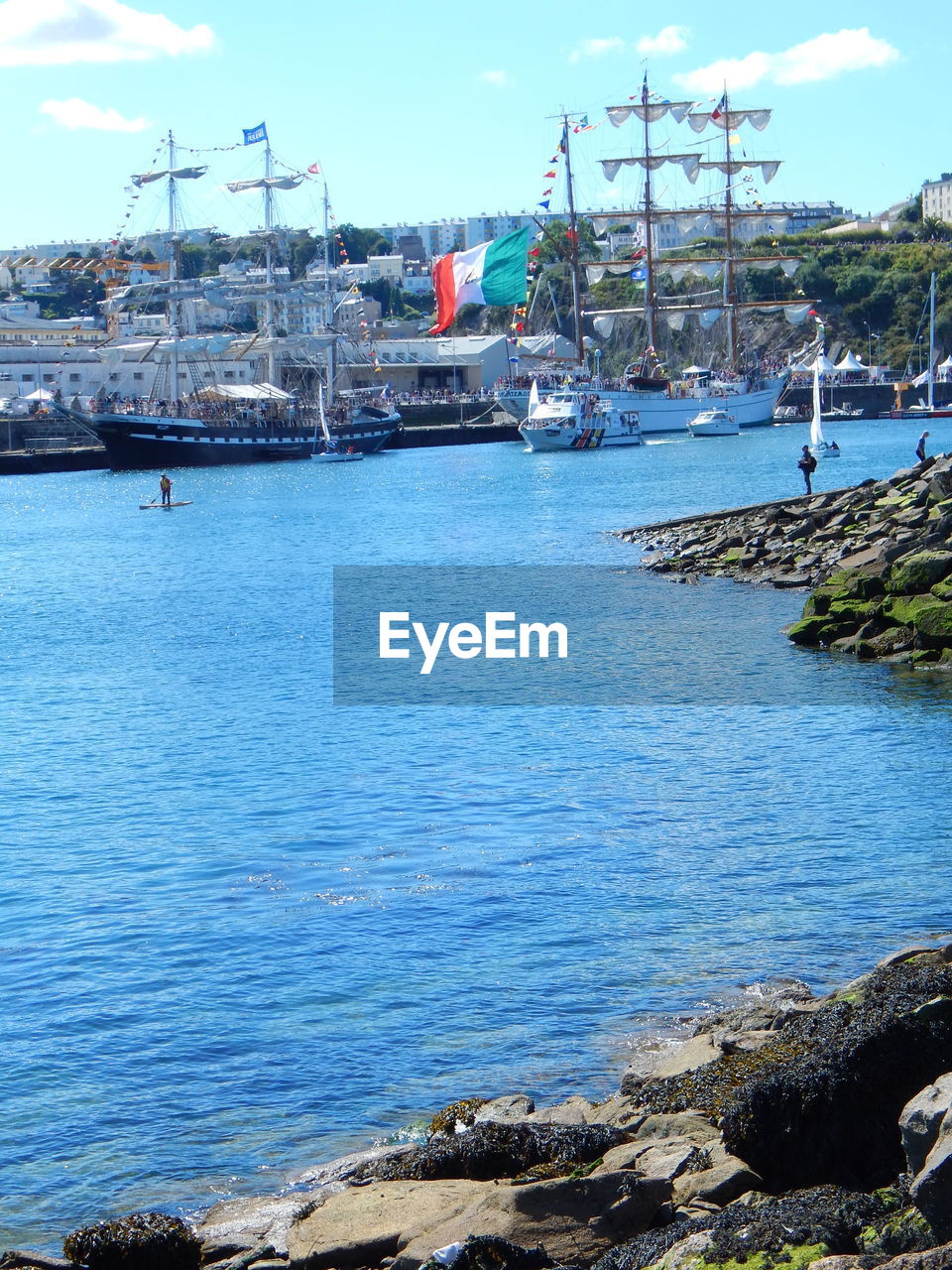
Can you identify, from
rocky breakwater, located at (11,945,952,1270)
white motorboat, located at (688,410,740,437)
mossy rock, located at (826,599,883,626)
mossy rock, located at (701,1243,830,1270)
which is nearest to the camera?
mossy rock, located at (701,1243,830,1270)

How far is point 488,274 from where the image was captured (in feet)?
311

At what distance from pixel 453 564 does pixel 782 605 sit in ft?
41.1

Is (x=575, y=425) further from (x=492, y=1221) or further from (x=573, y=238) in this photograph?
(x=492, y=1221)

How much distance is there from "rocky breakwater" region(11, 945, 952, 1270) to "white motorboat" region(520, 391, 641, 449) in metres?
78.2

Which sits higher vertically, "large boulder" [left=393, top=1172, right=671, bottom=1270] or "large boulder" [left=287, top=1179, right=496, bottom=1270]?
"large boulder" [left=393, top=1172, right=671, bottom=1270]

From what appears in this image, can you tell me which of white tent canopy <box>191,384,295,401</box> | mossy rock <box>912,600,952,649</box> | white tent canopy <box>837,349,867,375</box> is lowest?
mossy rock <box>912,600,952,649</box>

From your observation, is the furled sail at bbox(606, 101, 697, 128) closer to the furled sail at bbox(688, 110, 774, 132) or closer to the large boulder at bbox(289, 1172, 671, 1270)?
the furled sail at bbox(688, 110, 774, 132)

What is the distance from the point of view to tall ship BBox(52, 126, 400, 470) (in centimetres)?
8231

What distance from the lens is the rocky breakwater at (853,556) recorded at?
2206 centimetres

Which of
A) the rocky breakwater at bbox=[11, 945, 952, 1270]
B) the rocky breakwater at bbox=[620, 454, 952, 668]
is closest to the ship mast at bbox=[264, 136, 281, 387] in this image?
the rocky breakwater at bbox=[620, 454, 952, 668]

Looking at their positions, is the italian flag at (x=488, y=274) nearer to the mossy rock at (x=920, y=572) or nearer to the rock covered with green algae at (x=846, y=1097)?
the mossy rock at (x=920, y=572)

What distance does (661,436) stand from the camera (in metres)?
94.5

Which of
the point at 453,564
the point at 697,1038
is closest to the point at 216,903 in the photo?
the point at 697,1038

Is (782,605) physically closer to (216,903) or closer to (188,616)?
(188,616)
